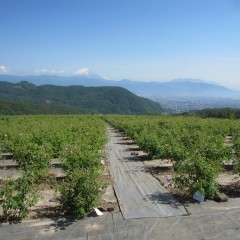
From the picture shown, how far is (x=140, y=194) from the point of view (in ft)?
30.1

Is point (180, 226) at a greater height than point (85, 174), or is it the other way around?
point (85, 174)

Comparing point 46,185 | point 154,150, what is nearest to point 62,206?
point 46,185

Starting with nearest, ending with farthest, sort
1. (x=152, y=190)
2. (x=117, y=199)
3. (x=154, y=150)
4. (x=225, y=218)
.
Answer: (x=225, y=218)
(x=117, y=199)
(x=152, y=190)
(x=154, y=150)

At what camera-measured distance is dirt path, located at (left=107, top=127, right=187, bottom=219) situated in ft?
25.3

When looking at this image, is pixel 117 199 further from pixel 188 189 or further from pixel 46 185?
pixel 46 185

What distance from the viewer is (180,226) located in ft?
22.7

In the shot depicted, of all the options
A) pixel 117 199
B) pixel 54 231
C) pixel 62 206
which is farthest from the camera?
pixel 117 199

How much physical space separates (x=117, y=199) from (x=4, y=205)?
112 inches

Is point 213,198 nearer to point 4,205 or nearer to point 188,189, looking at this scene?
point 188,189

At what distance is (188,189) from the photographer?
29.3 ft

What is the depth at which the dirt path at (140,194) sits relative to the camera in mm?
7719

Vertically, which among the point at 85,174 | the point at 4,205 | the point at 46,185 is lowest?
the point at 46,185

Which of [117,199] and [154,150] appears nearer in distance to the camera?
[117,199]

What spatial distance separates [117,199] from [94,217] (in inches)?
56.5
